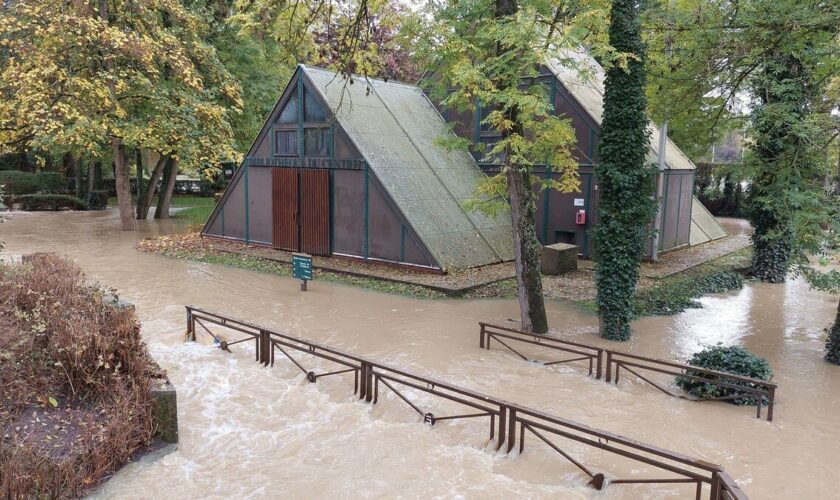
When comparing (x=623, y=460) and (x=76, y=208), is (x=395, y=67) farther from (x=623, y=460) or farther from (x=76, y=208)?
(x=623, y=460)

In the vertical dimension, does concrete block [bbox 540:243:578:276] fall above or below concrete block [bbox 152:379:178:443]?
above

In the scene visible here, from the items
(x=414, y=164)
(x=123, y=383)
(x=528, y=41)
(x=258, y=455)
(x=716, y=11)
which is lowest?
(x=258, y=455)

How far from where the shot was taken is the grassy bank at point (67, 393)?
18.7ft

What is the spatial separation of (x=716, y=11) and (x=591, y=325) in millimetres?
6896

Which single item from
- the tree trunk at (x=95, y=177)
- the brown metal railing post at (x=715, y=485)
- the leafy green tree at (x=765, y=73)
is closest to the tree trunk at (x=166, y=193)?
the tree trunk at (x=95, y=177)

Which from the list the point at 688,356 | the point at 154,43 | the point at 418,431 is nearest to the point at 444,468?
the point at 418,431

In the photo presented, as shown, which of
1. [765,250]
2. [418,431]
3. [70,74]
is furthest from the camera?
[70,74]

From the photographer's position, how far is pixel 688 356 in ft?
34.7

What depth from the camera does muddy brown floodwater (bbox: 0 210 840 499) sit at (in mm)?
6363

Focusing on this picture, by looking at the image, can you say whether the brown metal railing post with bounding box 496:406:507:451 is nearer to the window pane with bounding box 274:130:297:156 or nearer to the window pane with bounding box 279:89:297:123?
the window pane with bounding box 274:130:297:156

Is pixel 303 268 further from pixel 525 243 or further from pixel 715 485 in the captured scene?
pixel 715 485

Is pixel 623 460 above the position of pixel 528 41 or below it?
below

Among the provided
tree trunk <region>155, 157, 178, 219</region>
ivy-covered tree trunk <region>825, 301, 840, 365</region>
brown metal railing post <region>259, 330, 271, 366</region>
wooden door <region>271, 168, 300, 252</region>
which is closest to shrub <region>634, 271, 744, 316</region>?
ivy-covered tree trunk <region>825, 301, 840, 365</region>

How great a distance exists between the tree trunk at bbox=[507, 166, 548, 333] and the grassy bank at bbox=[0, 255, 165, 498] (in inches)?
259
